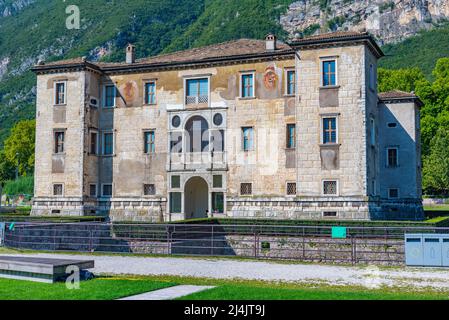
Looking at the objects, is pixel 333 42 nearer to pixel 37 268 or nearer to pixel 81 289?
pixel 37 268

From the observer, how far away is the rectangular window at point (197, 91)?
38.8 m

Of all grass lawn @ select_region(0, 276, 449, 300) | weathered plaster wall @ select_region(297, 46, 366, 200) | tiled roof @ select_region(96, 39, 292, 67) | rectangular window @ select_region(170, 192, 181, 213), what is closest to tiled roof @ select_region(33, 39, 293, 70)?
tiled roof @ select_region(96, 39, 292, 67)

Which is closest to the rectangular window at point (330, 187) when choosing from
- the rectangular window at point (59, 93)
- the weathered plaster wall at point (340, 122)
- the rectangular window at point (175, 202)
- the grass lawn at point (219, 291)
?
the weathered plaster wall at point (340, 122)

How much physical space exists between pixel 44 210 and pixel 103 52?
3343 inches

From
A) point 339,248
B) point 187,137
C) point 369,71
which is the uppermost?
point 369,71

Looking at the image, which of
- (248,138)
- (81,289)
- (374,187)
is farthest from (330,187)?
(81,289)

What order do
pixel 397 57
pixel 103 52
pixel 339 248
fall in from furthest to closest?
1. pixel 103 52
2. pixel 397 57
3. pixel 339 248

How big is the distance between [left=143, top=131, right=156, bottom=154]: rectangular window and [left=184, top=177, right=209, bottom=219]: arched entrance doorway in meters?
3.69

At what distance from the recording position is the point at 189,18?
139500 mm

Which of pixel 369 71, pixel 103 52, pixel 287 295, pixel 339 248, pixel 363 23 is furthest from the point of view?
pixel 363 23

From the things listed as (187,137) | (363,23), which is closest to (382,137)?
(187,137)

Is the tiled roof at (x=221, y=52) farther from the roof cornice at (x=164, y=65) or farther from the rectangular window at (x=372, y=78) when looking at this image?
the rectangular window at (x=372, y=78)

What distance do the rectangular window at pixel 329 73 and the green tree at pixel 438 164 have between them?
31.8 m

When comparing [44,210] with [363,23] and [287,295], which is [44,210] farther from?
[363,23]
